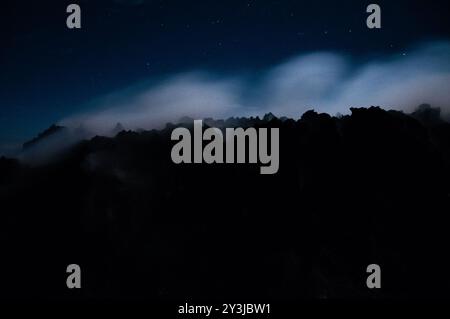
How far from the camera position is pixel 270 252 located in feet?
17.2

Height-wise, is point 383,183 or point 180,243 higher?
point 383,183

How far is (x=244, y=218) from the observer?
5.43 meters

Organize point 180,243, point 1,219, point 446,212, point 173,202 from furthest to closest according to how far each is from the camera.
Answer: point 173,202, point 180,243, point 446,212, point 1,219

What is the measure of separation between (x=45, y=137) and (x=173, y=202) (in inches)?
79.1

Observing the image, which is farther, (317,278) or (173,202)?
(173,202)

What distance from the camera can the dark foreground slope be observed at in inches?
190

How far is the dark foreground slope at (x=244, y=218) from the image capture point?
4.83 m

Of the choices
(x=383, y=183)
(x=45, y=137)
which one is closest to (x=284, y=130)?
(x=383, y=183)
